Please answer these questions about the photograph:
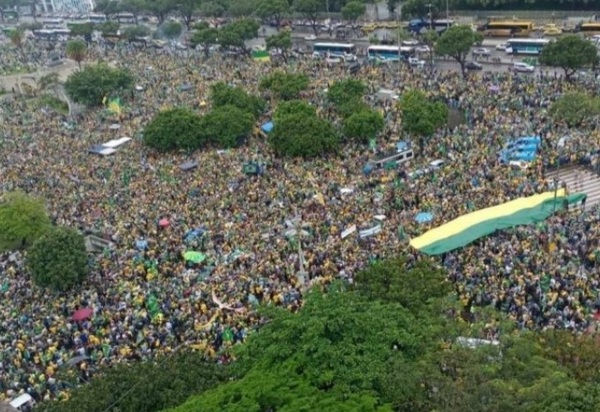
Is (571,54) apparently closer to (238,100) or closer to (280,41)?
(238,100)

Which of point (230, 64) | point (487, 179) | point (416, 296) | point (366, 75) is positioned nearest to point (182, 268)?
point (416, 296)

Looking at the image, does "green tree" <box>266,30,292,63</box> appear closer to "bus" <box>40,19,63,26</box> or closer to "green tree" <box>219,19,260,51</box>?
"green tree" <box>219,19,260,51</box>

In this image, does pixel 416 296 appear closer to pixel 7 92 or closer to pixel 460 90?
pixel 460 90

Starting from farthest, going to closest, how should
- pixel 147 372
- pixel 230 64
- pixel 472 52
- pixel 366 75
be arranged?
1. pixel 230 64
2. pixel 472 52
3. pixel 366 75
4. pixel 147 372

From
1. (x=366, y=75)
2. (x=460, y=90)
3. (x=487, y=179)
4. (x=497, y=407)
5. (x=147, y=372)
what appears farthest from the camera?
(x=366, y=75)

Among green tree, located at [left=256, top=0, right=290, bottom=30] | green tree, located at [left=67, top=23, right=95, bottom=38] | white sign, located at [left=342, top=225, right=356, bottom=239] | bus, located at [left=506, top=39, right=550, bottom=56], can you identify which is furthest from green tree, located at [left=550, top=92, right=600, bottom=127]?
green tree, located at [left=67, top=23, right=95, bottom=38]

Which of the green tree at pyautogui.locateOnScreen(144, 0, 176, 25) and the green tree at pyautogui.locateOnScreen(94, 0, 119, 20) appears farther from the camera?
the green tree at pyautogui.locateOnScreen(94, 0, 119, 20)
